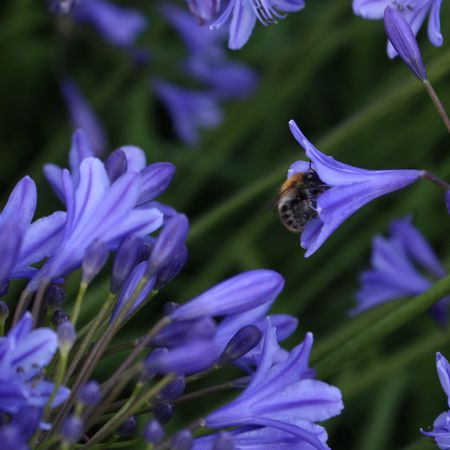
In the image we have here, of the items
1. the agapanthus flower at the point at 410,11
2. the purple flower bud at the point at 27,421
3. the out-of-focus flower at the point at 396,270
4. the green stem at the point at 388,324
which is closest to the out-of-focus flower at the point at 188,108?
the out-of-focus flower at the point at 396,270

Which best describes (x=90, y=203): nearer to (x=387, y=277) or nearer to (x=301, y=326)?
(x=387, y=277)

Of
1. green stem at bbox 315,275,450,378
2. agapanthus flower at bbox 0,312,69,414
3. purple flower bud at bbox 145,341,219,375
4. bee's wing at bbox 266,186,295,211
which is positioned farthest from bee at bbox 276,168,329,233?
agapanthus flower at bbox 0,312,69,414

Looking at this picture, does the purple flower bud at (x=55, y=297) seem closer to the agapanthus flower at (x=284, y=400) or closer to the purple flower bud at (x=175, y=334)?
the purple flower bud at (x=175, y=334)

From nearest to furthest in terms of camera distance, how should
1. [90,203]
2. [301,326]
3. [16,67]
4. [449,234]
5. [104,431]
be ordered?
[104,431] < [90,203] < [301,326] < [449,234] < [16,67]

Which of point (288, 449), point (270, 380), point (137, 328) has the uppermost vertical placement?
point (270, 380)

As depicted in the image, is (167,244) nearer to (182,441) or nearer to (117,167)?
(117,167)

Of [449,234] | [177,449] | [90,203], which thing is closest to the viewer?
[177,449]

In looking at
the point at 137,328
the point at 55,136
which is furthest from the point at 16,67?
the point at 137,328

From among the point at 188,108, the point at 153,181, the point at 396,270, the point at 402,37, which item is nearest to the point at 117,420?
the point at 153,181
